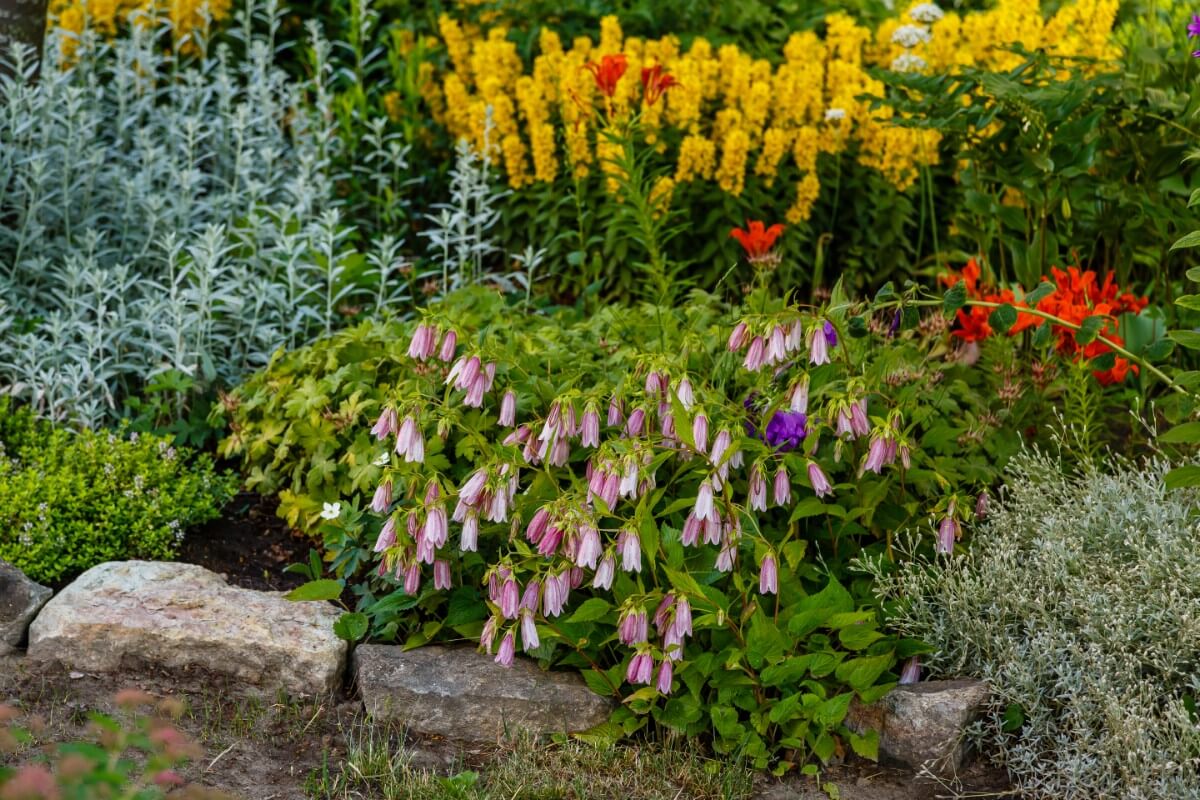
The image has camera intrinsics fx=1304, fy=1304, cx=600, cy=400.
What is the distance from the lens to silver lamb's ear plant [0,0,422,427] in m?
4.43

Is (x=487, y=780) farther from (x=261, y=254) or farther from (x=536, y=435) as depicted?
(x=261, y=254)

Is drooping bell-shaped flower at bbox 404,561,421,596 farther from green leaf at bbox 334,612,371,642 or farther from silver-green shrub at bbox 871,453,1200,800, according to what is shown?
silver-green shrub at bbox 871,453,1200,800

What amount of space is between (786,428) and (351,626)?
124cm

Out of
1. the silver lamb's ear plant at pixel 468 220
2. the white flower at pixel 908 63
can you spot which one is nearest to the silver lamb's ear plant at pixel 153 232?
the silver lamb's ear plant at pixel 468 220

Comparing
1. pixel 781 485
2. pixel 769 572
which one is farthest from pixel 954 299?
pixel 769 572

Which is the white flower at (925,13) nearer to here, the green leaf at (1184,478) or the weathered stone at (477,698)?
the green leaf at (1184,478)

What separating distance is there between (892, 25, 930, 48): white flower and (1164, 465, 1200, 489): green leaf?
2834 mm

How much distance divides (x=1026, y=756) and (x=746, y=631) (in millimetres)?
681

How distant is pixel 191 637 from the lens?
3.36 metres

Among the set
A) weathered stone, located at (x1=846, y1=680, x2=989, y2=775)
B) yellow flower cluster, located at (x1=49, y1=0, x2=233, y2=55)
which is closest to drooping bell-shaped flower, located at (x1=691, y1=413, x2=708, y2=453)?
weathered stone, located at (x1=846, y1=680, x2=989, y2=775)

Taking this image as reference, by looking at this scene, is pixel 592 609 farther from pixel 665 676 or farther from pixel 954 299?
pixel 954 299

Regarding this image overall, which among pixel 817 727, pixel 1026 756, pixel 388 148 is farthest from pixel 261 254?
pixel 1026 756

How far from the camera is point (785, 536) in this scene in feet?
10.5

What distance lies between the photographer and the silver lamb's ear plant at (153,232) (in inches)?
174
